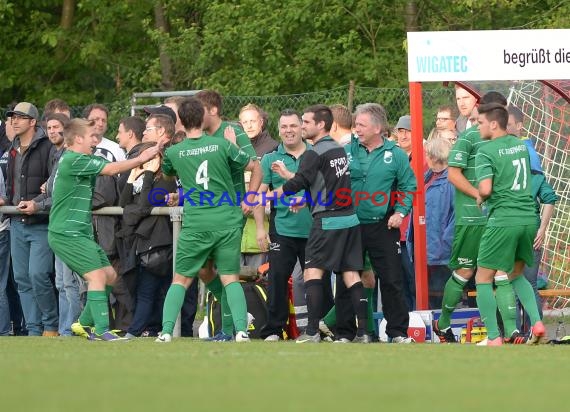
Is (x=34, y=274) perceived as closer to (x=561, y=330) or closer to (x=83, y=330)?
(x=83, y=330)

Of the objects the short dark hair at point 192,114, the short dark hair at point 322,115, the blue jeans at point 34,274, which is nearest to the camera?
the short dark hair at point 192,114

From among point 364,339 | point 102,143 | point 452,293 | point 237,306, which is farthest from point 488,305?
point 102,143

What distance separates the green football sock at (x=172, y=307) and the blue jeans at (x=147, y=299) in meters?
1.96

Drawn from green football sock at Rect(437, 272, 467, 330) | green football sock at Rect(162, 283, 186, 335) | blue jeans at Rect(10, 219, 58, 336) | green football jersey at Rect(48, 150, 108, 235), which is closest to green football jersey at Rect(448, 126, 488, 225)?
green football sock at Rect(437, 272, 467, 330)

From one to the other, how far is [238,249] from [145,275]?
2344 millimetres

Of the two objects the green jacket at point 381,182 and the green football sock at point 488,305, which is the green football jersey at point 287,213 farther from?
the green football sock at point 488,305

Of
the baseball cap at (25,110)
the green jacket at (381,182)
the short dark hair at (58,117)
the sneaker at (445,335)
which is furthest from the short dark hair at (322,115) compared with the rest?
the baseball cap at (25,110)

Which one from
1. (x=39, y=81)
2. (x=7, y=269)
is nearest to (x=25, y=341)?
(x=7, y=269)

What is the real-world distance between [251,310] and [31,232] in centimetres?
289

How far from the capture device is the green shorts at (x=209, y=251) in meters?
12.9

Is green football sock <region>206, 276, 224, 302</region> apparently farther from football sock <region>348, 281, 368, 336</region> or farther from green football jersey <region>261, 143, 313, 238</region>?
football sock <region>348, 281, 368, 336</region>

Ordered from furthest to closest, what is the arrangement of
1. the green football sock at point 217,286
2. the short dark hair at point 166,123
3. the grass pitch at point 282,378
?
the short dark hair at point 166,123
the green football sock at point 217,286
the grass pitch at point 282,378

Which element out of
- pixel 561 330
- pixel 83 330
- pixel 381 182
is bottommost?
pixel 561 330

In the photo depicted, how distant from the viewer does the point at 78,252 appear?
13242 millimetres
